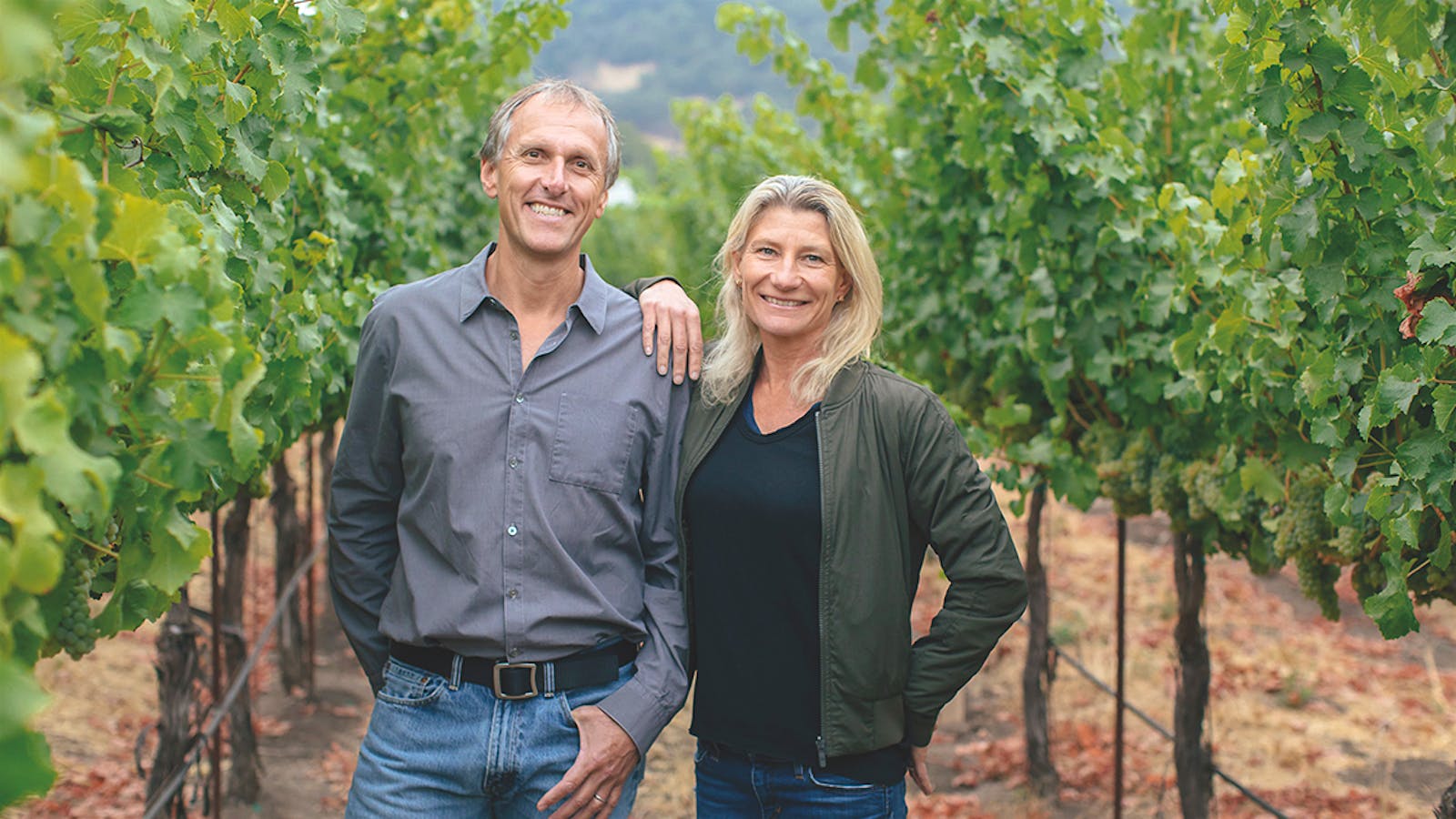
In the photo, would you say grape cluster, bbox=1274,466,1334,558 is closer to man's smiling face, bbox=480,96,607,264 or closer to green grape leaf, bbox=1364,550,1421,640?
green grape leaf, bbox=1364,550,1421,640

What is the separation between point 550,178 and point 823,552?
878 millimetres

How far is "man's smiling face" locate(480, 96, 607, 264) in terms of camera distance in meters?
2.40

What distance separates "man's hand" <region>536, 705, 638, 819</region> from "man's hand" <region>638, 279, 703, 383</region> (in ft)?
2.30

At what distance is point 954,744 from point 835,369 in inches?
196

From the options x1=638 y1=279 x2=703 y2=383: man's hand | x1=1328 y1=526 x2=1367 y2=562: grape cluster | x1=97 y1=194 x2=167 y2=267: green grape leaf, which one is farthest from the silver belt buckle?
x1=1328 y1=526 x2=1367 y2=562: grape cluster

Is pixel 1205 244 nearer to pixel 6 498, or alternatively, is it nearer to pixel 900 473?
pixel 900 473

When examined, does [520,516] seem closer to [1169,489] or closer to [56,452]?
[56,452]

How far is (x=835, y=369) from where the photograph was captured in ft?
8.17

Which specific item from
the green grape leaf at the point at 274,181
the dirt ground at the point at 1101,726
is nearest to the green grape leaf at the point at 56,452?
the green grape leaf at the point at 274,181

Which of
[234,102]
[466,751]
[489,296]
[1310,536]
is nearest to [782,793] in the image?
[466,751]

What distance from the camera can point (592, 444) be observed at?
240 cm

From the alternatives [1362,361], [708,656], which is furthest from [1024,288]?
[708,656]

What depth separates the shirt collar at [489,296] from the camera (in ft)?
8.11

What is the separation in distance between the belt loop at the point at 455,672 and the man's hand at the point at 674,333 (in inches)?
26.9
